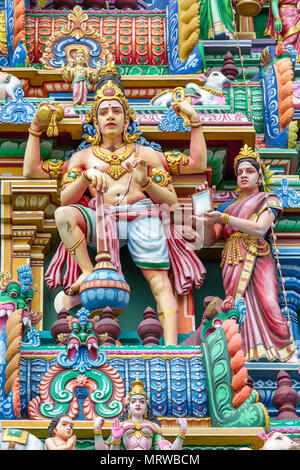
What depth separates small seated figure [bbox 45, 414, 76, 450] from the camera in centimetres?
1020

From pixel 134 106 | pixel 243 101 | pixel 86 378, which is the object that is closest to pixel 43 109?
pixel 134 106

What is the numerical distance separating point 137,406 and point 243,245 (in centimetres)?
374

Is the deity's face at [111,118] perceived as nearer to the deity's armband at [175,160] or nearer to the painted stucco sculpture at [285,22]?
the deity's armband at [175,160]

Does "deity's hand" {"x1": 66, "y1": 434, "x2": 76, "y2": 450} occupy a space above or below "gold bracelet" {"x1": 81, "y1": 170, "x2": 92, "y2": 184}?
Answer: below

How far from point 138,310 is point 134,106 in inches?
95.6

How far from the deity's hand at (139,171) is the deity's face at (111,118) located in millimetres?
860

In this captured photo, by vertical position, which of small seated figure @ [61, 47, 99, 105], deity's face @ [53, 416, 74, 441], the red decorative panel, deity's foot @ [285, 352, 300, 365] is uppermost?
the red decorative panel

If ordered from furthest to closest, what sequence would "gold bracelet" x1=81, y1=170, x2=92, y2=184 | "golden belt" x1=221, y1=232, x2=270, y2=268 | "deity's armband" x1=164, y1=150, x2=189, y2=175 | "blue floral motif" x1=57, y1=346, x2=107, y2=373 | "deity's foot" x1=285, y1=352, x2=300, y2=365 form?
Result: "deity's armband" x1=164, y1=150, x2=189, y2=175
"golden belt" x1=221, y1=232, x2=270, y2=268
"gold bracelet" x1=81, y1=170, x2=92, y2=184
"deity's foot" x1=285, y1=352, x2=300, y2=365
"blue floral motif" x1=57, y1=346, x2=107, y2=373

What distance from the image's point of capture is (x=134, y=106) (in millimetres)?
15250

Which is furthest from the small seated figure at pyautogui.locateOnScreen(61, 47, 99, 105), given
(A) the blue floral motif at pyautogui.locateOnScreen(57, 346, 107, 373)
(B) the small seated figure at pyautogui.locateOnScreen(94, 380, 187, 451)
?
(B) the small seated figure at pyautogui.locateOnScreen(94, 380, 187, 451)

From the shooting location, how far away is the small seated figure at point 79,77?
15.4 metres

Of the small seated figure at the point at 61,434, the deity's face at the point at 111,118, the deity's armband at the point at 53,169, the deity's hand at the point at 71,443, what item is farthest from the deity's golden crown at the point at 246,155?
the deity's hand at the point at 71,443

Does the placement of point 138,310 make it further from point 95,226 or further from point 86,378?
point 86,378

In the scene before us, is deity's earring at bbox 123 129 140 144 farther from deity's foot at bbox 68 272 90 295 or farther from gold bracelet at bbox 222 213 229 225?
deity's foot at bbox 68 272 90 295
